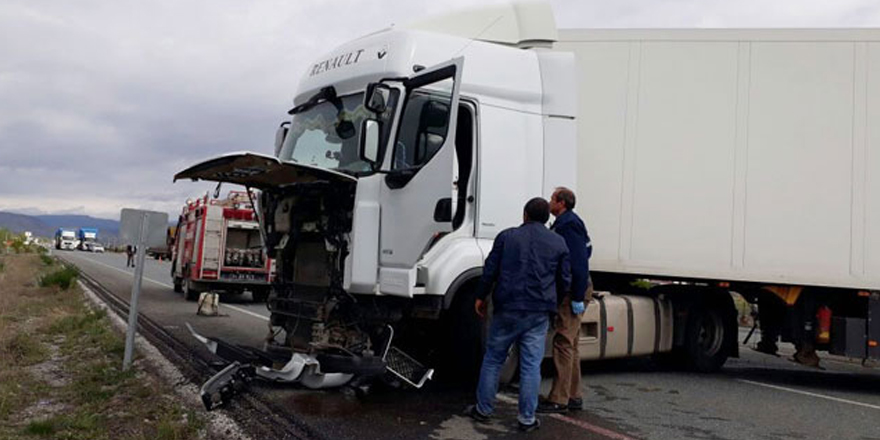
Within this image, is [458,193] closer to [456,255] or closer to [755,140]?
[456,255]

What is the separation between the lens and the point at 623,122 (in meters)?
7.82

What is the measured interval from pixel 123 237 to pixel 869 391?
28.8 ft

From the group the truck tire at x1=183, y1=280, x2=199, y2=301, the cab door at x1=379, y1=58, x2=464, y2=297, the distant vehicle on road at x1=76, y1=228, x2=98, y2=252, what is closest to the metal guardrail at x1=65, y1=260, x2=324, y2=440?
the cab door at x1=379, y1=58, x2=464, y2=297

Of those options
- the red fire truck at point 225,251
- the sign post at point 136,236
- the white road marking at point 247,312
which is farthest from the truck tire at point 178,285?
the sign post at point 136,236

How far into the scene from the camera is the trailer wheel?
888 cm

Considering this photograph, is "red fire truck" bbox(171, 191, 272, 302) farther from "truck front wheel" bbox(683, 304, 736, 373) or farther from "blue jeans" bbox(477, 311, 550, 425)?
"blue jeans" bbox(477, 311, 550, 425)

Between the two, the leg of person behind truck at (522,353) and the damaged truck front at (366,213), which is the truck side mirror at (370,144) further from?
the leg of person behind truck at (522,353)

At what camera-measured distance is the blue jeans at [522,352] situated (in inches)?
212

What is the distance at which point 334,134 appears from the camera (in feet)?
21.1

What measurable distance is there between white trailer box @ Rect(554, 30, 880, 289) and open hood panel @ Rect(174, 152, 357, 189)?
3.12 meters

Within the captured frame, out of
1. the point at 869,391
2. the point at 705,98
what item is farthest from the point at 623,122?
the point at 869,391

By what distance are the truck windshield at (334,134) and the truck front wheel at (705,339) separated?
4.99 m

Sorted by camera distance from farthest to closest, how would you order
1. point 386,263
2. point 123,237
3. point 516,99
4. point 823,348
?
point 823,348, point 123,237, point 516,99, point 386,263

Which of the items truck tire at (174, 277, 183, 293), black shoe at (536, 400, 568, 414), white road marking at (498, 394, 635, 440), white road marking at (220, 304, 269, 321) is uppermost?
truck tire at (174, 277, 183, 293)
